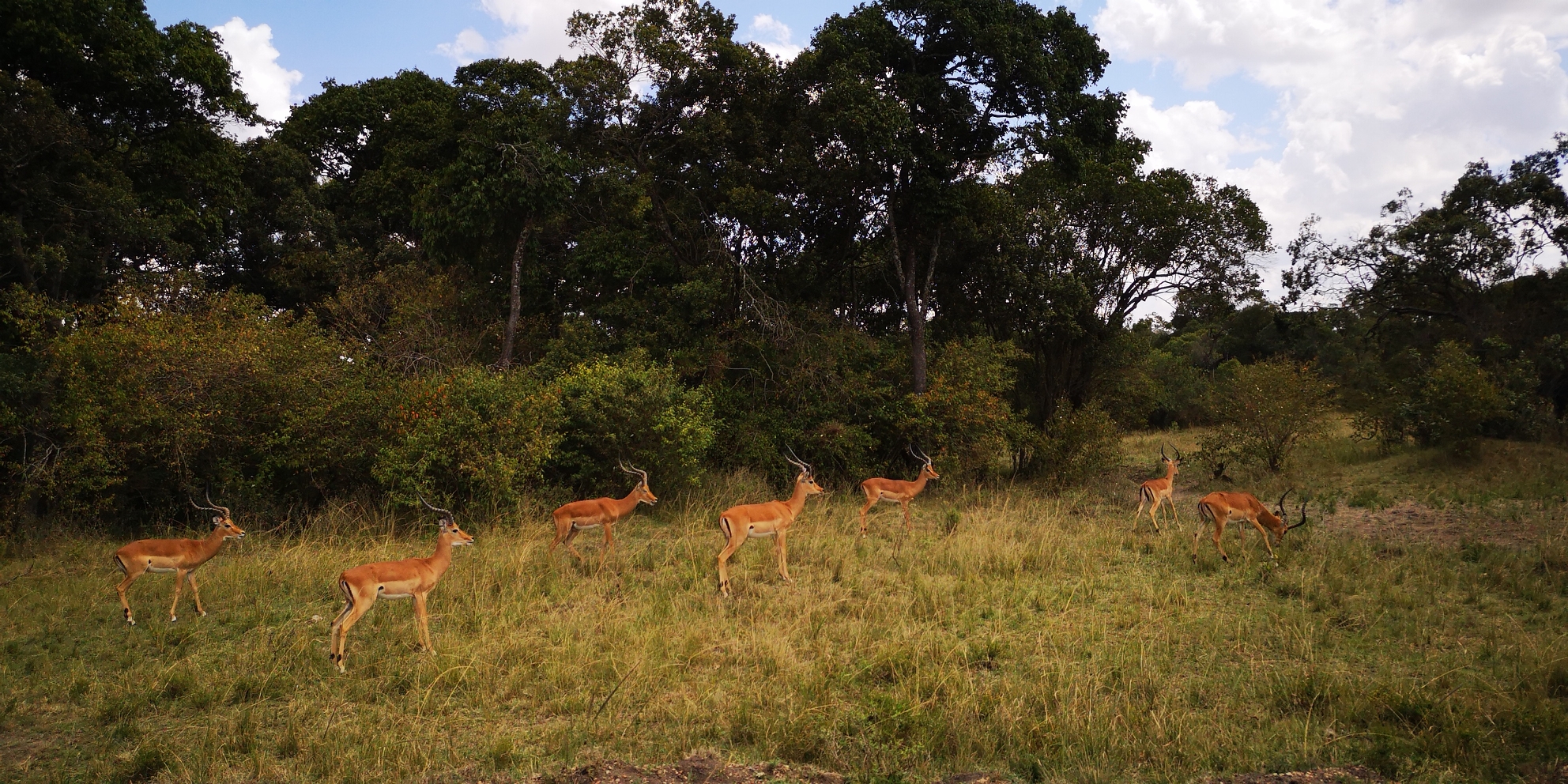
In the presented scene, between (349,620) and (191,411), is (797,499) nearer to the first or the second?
(349,620)

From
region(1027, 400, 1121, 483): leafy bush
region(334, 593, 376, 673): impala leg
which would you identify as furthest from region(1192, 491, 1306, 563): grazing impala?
region(334, 593, 376, 673): impala leg

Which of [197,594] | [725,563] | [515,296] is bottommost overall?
[197,594]

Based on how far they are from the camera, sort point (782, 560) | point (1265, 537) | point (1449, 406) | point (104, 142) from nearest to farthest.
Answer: point (782, 560) < point (1265, 537) < point (104, 142) < point (1449, 406)

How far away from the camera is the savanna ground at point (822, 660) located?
18.8 ft

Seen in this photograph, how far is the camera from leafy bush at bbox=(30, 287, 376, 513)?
459 inches

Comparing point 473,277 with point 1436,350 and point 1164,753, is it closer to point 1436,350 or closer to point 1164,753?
point 1164,753

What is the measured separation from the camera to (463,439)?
41.2 feet

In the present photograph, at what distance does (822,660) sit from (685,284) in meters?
10.5

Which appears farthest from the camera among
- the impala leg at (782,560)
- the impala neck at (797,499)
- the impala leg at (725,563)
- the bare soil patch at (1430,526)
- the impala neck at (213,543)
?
the bare soil patch at (1430,526)

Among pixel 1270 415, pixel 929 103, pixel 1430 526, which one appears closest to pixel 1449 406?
pixel 1270 415

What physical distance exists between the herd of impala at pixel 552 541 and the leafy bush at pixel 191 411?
165 cm

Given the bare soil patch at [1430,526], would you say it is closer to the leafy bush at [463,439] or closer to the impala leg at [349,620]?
the leafy bush at [463,439]

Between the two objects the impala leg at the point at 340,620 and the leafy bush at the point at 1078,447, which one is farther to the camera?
the leafy bush at the point at 1078,447

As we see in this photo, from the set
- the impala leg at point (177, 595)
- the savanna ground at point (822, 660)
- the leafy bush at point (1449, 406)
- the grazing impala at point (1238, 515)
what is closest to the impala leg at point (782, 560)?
the savanna ground at point (822, 660)
